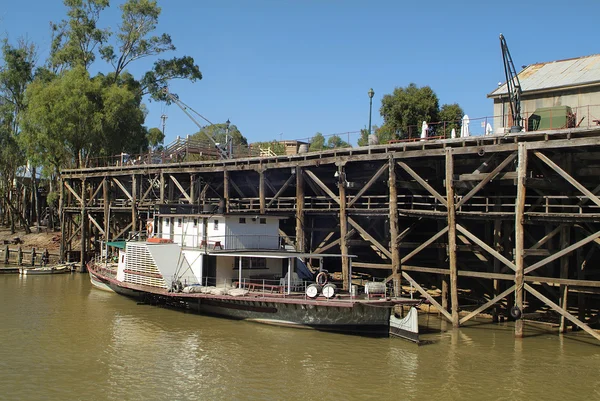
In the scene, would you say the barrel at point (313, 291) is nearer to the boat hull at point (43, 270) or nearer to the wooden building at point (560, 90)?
the wooden building at point (560, 90)

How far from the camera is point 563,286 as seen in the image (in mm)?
24672

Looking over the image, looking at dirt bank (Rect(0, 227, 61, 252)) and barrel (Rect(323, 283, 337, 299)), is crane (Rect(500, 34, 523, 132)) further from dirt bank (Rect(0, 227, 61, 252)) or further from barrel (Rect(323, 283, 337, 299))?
dirt bank (Rect(0, 227, 61, 252))

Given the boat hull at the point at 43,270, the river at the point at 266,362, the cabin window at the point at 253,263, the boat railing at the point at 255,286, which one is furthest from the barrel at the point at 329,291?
the boat hull at the point at 43,270

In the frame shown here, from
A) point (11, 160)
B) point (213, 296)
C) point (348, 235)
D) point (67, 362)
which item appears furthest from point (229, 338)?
point (11, 160)

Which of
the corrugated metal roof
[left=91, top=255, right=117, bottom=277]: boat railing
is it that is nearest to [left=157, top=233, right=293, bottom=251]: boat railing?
[left=91, top=255, right=117, bottom=277]: boat railing

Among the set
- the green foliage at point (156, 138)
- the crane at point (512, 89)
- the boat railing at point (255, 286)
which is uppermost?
the green foliage at point (156, 138)

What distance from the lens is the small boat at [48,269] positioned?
143ft

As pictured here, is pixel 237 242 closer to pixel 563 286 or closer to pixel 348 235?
pixel 348 235

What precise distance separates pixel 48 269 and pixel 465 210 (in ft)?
107

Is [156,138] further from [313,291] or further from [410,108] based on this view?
[313,291]

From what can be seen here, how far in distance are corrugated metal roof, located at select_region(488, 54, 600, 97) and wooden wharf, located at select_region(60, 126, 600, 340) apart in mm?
5894

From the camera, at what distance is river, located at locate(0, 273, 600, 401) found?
17.6 meters

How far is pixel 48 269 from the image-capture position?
44719 mm

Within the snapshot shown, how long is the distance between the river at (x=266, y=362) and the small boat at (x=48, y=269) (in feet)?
54.4
